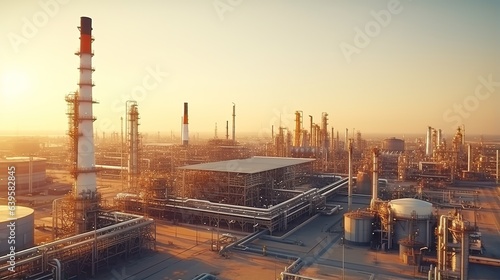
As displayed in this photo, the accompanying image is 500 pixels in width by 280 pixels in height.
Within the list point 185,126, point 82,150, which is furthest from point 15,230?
point 185,126

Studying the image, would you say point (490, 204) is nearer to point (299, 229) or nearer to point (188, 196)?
point (299, 229)

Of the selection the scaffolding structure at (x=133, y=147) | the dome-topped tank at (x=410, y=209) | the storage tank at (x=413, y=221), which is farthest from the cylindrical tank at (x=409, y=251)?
the scaffolding structure at (x=133, y=147)

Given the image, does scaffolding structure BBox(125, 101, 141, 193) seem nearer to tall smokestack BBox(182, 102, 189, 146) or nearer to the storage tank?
tall smokestack BBox(182, 102, 189, 146)

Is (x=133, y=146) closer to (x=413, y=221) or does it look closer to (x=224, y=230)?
(x=224, y=230)

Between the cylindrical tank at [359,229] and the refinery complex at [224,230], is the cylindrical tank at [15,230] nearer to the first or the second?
the refinery complex at [224,230]

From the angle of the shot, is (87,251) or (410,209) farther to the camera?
(410,209)

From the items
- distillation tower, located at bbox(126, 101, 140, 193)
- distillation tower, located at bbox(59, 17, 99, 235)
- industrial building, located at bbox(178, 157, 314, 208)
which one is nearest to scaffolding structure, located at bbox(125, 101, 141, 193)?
distillation tower, located at bbox(126, 101, 140, 193)
